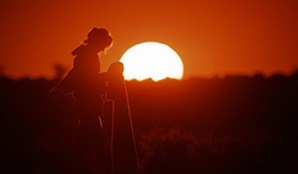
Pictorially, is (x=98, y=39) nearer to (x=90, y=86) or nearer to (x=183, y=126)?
(x=90, y=86)

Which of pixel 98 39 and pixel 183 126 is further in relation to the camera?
pixel 183 126

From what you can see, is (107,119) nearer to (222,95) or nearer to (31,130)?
(31,130)

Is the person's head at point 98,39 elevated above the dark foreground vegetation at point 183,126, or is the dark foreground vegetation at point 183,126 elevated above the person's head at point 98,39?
the person's head at point 98,39

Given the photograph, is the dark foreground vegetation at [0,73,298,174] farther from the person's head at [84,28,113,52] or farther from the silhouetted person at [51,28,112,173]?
the person's head at [84,28,113,52]

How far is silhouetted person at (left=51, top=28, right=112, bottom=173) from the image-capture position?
9344 mm

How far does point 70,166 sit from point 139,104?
11.7m

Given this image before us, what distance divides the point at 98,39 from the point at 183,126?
A: 8.76 metres

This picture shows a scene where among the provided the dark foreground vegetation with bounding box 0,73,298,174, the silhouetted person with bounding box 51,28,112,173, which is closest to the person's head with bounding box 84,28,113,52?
the silhouetted person with bounding box 51,28,112,173

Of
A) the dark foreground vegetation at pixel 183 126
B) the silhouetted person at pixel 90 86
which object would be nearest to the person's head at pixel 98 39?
the silhouetted person at pixel 90 86

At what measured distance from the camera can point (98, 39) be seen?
941 cm

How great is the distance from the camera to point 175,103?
74.0 feet

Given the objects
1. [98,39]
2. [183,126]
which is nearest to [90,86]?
[98,39]

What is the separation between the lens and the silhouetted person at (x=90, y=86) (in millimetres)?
9344

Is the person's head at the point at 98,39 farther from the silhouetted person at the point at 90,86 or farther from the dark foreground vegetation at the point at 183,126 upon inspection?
the dark foreground vegetation at the point at 183,126
